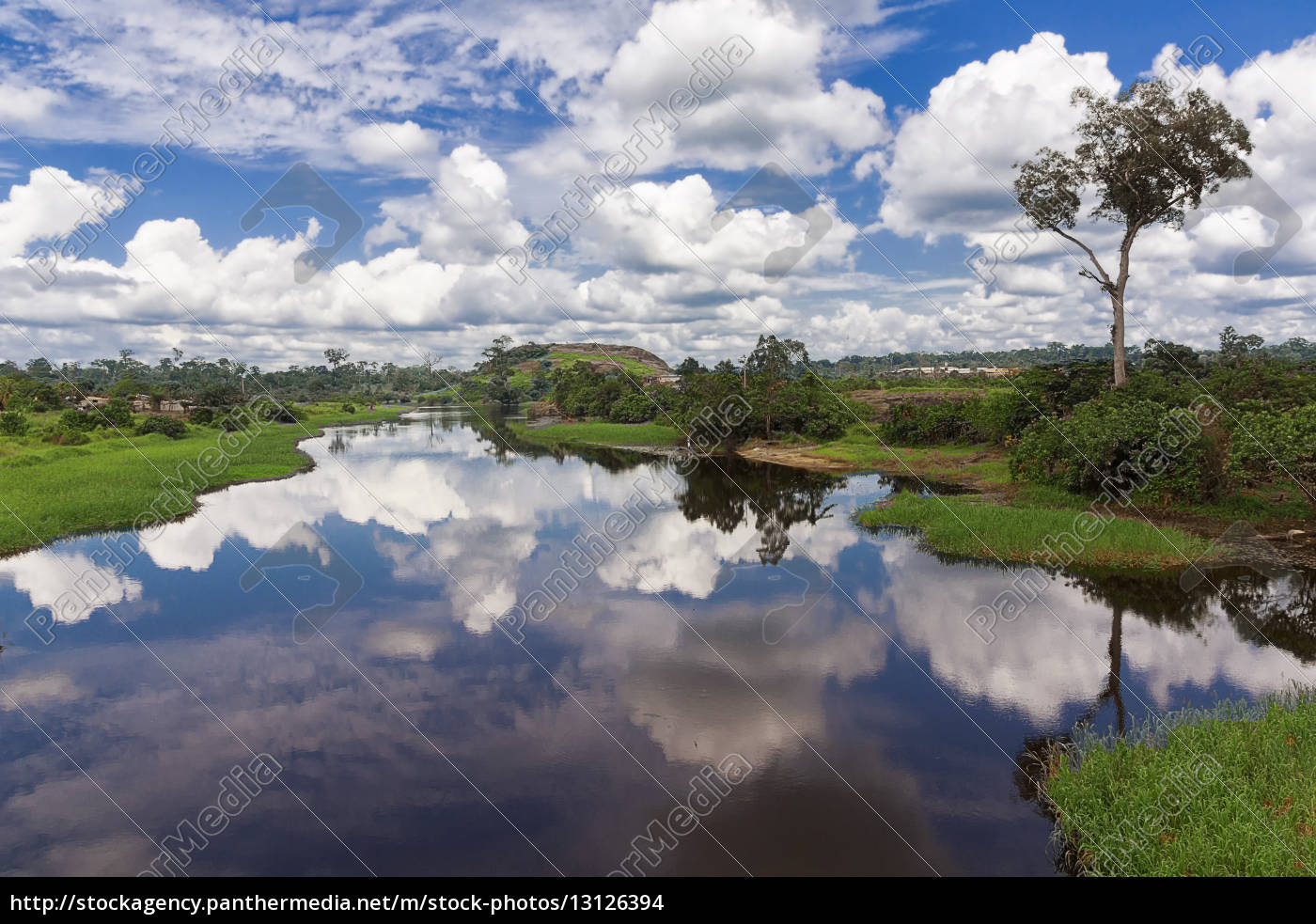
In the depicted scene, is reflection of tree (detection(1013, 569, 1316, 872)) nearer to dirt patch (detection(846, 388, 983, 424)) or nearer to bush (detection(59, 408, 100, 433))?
dirt patch (detection(846, 388, 983, 424))

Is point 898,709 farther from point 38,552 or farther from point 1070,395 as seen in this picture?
point 1070,395

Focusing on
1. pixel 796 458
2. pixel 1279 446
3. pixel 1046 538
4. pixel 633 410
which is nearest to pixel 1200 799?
pixel 1046 538

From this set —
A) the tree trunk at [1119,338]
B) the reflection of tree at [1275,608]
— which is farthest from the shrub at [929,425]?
the reflection of tree at [1275,608]

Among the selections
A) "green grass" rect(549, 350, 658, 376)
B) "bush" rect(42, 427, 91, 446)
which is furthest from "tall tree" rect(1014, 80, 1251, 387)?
"green grass" rect(549, 350, 658, 376)

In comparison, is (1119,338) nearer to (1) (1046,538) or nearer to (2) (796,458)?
(1) (1046,538)

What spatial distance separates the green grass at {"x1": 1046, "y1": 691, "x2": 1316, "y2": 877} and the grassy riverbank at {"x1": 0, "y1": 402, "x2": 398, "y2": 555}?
2911 centimetres

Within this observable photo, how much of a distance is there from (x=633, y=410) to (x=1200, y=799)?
208ft

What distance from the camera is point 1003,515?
2336cm

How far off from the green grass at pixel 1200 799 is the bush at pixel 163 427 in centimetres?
5497

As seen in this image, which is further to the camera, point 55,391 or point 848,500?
point 55,391

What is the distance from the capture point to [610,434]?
61406 mm

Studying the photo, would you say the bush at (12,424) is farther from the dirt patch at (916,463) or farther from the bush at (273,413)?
the dirt patch at (916,463)
